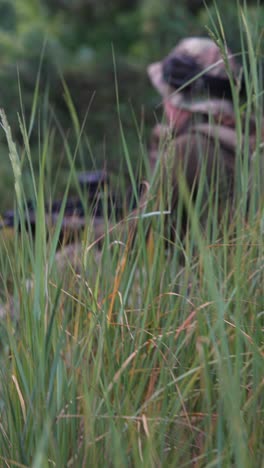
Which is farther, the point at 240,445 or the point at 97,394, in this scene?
the point at 97,394

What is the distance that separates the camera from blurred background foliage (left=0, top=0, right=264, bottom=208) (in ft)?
19.2

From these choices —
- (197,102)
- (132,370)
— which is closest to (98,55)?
(197,102)

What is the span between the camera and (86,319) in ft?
4.45

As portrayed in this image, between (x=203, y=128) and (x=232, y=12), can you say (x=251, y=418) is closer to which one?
(x=203, y=128)

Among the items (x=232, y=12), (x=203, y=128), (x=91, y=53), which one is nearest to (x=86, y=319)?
(x=203, y=128)

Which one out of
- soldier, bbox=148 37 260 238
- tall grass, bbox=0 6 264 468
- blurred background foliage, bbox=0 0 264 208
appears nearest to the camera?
tall grass, bbox=0 6 264 468

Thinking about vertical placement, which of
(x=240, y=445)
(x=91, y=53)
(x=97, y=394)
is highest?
(x=240, y=445)

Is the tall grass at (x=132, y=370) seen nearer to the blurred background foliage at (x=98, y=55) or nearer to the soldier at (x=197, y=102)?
the soldier at (x=197, y=102)

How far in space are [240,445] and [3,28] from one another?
6.39 metres

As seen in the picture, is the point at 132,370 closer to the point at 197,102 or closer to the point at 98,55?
the point at 197,102

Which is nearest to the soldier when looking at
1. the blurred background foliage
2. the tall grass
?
the tall grass

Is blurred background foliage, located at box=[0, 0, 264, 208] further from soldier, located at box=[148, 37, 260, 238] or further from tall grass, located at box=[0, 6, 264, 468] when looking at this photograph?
tall grass, located at box=[0, 6, 264, 468]

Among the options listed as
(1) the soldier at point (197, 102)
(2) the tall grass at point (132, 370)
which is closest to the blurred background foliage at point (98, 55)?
(1) the soldier at point (197, 102)

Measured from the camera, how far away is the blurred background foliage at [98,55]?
19.2ft
